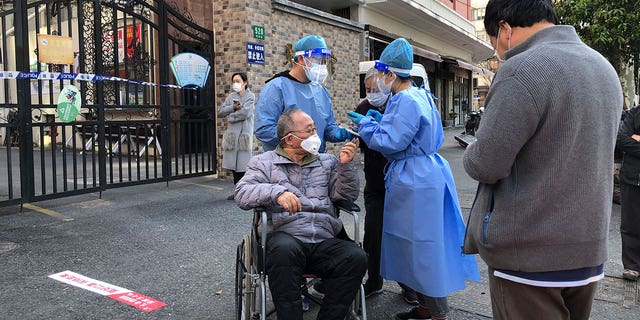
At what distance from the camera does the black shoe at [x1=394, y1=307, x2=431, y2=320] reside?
3.46 metres

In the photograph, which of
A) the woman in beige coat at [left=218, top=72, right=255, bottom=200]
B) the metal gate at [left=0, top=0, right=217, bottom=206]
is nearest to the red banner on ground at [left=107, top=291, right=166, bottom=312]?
the metal gate at [left=0, top=0, right=217, bottom=206]

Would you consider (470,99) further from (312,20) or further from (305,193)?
(305,193)

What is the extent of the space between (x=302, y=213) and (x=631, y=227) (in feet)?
9.09

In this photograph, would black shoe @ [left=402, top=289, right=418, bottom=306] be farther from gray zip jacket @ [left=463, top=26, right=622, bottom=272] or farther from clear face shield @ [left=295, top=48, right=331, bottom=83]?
gray zip jacket @ [left=463, top=26, right=622, bottom=272]

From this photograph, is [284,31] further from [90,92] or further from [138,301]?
[138,301]

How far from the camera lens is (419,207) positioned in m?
3.21

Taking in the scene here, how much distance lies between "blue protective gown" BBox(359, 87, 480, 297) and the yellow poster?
461 cm

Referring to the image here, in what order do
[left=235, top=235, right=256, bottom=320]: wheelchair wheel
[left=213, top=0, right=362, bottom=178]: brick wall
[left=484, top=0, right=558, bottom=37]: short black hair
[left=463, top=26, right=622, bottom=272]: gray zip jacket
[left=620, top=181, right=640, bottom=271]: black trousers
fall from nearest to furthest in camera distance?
1. [left=463, top=26, right=622, bottom=272]: gray zip jacket
2. [left=484, top=0, right=558, bottom=37]: short black hair
3. [left=235, top=235, right=256, bottom=320]: wheelchair wheel
4. [left=620, top=181, right=640, bottom=271]: black trousers
5. [left=213, top=0, right=362, bottom=178]: brick wall

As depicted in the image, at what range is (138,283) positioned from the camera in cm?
403

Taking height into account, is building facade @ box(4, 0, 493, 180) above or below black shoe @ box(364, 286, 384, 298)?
above

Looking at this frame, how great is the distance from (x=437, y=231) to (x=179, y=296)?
1923 millimetres

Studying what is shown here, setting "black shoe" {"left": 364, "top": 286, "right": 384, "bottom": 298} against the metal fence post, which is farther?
the metal fence post

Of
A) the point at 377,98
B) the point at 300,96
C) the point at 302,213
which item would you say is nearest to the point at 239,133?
the point at 300,96

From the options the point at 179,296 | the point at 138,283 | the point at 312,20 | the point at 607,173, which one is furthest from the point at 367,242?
the point at 312,20
